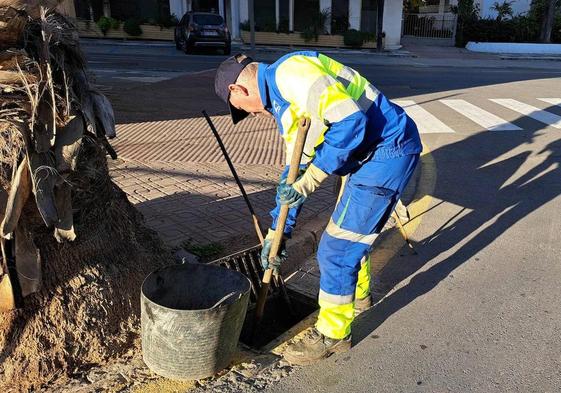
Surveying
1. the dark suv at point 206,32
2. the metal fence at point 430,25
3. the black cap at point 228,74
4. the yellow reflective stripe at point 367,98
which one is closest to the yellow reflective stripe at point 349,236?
the yellow reflective stripe at point 367,98

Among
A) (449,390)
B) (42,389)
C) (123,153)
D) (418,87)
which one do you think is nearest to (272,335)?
(449,390)

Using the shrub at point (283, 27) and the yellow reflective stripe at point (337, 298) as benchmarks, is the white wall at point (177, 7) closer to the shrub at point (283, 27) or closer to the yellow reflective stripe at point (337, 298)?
the shrub at point (283, 27)

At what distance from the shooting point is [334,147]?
2.74 meters

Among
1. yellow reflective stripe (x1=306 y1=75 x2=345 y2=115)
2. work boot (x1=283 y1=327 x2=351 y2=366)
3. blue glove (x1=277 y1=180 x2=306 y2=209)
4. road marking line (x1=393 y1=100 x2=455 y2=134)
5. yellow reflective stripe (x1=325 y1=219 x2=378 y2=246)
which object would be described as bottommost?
road marking line (x1=393 y1=100 x2=455 y2=134)

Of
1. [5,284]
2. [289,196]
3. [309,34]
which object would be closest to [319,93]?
[289,196]

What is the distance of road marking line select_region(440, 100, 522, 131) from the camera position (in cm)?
940

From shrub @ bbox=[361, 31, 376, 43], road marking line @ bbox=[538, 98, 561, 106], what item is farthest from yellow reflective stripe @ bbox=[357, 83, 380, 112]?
shrub @ bbox=[361, 31, 376, 43]

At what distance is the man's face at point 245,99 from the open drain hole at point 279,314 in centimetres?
136

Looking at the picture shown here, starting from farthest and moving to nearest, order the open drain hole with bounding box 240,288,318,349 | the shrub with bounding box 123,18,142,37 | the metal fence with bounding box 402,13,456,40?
the metal fence with bounding box 402,13,456,40 < the shrub with bounding box 123,18,142,37 < the open drain hole with bounding box 240,288,318,349

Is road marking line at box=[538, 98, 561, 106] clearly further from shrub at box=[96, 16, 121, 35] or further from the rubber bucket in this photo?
shrub at box=[96, 16, 121, 35]

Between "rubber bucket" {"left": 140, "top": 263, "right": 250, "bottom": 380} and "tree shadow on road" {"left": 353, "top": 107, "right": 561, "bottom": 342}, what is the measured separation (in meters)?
0.96

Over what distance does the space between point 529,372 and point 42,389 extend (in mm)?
2608

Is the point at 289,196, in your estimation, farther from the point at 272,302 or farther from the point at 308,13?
the point at 308,13

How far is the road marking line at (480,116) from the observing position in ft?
30.8
